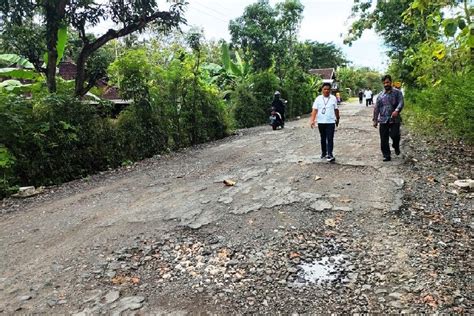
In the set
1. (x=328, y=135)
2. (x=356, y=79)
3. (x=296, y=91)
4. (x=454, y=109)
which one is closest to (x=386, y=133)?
(x=328, y=135)

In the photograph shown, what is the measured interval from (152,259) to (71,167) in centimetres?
508

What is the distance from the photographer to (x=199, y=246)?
4344 millimetres

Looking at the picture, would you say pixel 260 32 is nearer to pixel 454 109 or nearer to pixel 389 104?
pixel 454 109

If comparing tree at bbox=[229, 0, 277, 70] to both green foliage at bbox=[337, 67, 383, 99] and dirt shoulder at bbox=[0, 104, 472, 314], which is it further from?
green foliage at bbox=[337, 67, 383, 99]

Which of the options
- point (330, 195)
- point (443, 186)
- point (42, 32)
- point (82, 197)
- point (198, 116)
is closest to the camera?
point (330, 195)

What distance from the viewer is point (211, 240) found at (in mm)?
4473

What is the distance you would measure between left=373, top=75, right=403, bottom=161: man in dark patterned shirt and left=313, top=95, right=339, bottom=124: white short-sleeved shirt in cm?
87

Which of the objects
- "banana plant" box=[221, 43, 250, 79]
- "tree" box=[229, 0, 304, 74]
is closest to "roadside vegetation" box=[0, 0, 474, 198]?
"banana plant" box=[221, 43, 250, 79]

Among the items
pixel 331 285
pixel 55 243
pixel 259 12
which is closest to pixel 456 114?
pixel 331 285

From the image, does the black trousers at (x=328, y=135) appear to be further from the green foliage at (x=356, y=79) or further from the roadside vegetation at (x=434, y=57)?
the green foliage at (x=356, y=79)

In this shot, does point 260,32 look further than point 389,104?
Yes

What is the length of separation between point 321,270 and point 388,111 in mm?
5005

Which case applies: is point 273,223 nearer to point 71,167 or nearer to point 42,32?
point 71,167

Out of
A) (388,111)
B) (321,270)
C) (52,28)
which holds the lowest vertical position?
(321,270)
